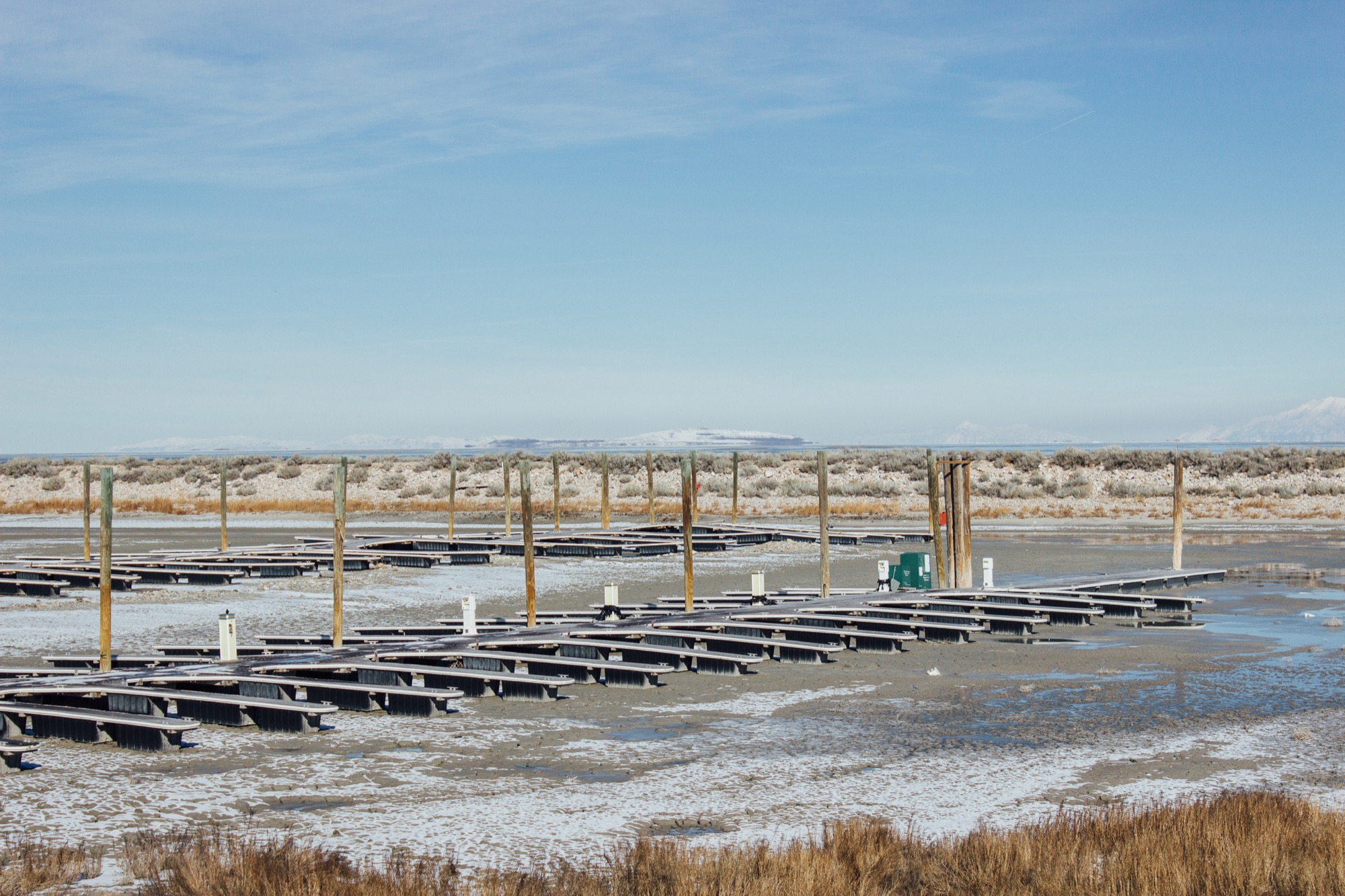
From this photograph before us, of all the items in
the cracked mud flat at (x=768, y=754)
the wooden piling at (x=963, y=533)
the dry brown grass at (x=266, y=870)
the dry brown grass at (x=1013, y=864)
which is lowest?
the cracked mud flat at (x=768, y=754)

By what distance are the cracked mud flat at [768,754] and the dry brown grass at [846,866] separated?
50 cm

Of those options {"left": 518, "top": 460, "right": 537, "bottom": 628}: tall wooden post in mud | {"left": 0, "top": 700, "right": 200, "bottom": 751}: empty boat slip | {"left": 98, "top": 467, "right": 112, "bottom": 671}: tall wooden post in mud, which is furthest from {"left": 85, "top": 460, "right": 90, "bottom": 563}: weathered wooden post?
{"left": 0, "top": 700, "right": 200, "bottom": 751}: empty boat slip

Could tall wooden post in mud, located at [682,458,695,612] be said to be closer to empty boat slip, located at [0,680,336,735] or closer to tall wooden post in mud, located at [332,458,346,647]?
tall wooden post in mud, located at [332,458,346,647]

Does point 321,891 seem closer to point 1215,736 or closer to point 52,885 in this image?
point 52,885

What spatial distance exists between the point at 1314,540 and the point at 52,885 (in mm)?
30576

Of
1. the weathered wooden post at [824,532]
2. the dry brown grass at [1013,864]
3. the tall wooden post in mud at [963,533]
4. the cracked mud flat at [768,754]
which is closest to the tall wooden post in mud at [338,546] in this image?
the cracked mud flat at [768,754]

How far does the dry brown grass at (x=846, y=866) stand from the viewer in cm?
601

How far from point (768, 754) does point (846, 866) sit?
310 centimetres

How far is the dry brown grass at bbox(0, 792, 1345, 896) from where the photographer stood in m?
6.01

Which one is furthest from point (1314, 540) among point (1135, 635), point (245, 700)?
point (245, 700)

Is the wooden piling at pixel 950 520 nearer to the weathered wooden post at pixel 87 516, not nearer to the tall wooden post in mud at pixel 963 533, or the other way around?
the tall wooden post in mud at pixel 963 533

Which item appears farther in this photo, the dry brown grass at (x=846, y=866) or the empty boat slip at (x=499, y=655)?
the empty boat slip at (x=499, y=655)

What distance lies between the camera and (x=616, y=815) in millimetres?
7734

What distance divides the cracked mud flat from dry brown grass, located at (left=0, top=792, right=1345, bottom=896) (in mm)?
500
